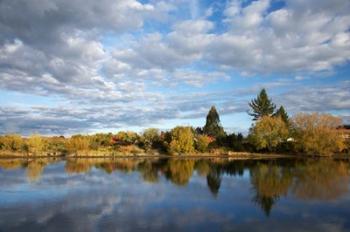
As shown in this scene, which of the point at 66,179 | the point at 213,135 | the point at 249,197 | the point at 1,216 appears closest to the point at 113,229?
the point at 1,216

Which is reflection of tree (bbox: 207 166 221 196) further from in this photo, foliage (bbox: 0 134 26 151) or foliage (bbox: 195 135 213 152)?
foliage (bbox: 0 134 26 151)

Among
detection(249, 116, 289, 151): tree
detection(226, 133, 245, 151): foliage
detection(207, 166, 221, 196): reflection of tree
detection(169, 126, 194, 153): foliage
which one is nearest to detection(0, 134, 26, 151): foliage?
detection(169, 126, 194, 153): foliage

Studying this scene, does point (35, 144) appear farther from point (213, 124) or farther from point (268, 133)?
point (268, 133)

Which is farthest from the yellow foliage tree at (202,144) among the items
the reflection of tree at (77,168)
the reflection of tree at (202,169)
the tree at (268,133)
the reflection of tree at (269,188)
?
the reflection of tree at (269,188)

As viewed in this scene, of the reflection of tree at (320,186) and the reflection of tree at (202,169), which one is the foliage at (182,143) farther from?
the reflection of tree at (320,186)

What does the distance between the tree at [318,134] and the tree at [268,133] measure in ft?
8.97

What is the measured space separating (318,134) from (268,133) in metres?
8.98

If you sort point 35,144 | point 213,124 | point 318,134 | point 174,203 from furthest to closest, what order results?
point 213,124
point 35,144
point 318,134
point 174,203

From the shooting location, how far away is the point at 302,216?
58.7 feet

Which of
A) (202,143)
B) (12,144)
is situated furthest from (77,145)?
(202,143)

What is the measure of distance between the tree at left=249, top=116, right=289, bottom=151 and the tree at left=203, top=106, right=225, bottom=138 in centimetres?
1455

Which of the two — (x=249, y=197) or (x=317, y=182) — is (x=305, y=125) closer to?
→ (x=317, y=182)

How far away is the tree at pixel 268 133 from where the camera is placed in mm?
70188

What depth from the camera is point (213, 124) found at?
287 ft
